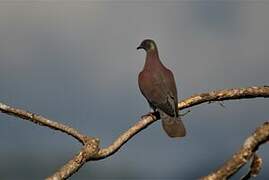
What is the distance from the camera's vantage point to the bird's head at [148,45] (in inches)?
493

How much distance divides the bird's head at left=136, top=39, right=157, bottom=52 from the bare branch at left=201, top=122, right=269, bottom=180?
577 centimetres

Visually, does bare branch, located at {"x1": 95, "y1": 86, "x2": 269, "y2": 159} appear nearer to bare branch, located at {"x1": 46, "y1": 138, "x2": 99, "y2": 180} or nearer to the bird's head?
A: bare branch, located at {"x1": 46, "y1": 138, "x2": 99, "y2": 180}

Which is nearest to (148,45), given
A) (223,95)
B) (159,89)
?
(159,89)

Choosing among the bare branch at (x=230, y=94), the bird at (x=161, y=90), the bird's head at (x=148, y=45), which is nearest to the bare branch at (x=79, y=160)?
the bare branch at (x=230, y=94)

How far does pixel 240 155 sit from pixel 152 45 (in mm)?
5906

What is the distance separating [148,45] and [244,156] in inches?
236

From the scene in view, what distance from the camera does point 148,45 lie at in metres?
12.6

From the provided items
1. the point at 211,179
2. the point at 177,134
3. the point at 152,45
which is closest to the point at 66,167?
the point at 211,179

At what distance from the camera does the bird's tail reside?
11.1 meters

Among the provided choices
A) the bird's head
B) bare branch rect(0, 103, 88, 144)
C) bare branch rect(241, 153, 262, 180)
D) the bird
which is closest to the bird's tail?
the bird

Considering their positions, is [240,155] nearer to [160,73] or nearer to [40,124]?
[40,124]

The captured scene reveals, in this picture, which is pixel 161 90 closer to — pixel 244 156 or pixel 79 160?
pixel 79 160

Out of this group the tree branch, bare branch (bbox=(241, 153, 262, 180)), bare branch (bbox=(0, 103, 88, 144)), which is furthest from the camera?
bare branch (bbox=(0, 103, 88, 144))

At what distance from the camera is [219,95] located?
9.41m
